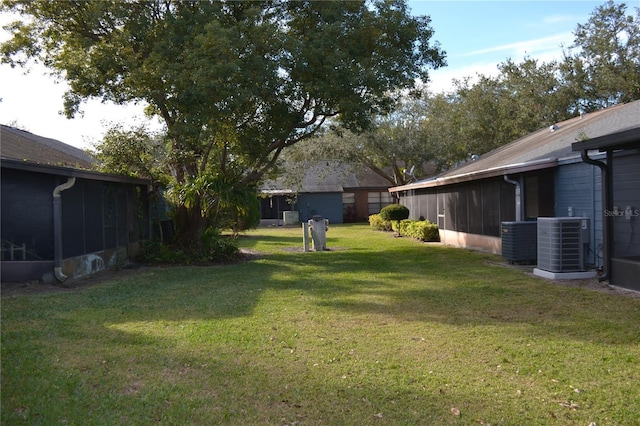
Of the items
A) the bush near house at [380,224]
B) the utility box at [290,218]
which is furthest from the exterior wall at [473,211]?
the utility box at [290,218]

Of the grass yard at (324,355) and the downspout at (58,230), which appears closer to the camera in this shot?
the grass yard at (324,355)

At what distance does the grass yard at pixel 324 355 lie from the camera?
3.91m

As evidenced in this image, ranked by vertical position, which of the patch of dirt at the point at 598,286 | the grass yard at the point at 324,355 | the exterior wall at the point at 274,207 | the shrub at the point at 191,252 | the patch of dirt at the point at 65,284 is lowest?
the grass yard at the point at 324,355

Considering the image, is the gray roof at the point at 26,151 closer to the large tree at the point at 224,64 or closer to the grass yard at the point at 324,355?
the large tree at the point at 224,64

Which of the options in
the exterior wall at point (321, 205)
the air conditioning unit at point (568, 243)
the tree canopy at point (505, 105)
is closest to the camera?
the air conditioning unit at point (568, 243)

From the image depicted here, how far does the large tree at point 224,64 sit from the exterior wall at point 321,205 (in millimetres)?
19075

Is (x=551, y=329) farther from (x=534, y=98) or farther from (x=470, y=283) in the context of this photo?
(x=534, y=98)

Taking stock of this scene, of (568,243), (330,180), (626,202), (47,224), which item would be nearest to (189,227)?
(47,224)

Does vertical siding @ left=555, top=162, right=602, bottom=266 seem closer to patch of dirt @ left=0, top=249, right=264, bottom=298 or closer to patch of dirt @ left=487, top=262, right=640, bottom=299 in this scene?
patch of dirt @ left=487, top=262, right=640, bottom=299

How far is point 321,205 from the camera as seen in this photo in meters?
34.2

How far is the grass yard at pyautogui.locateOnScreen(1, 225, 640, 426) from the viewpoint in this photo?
3.91 meters

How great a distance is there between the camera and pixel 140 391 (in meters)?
4.25

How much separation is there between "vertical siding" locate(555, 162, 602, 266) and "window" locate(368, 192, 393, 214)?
→ 78.4 ft

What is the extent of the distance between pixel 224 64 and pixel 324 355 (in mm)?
7548
